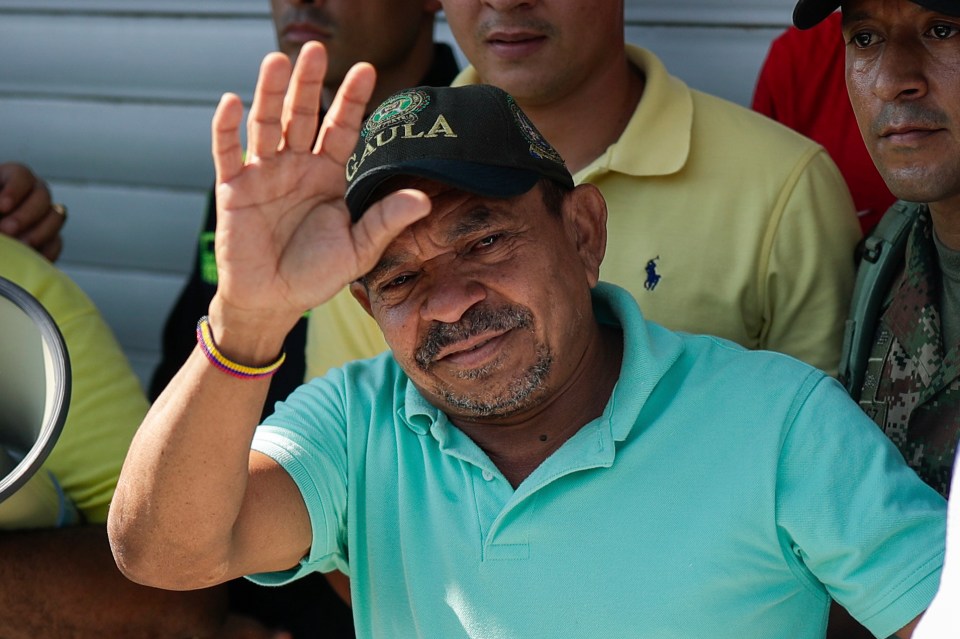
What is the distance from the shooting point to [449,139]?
1.94 metres

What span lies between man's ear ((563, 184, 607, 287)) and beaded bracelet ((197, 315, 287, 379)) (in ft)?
2.11

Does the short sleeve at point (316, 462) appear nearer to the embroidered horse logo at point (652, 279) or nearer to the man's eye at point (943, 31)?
the embroidered horse logo at point (652, 279)

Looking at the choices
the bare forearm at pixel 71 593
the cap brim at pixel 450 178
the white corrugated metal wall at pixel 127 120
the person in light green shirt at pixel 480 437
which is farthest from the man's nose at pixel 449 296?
the white corrugated metal wall at pixel 127 120

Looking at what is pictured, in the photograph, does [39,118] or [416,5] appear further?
[39,118]

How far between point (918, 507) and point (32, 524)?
1647mm

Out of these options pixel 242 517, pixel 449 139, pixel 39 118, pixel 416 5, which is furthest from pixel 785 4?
pixel 39 118

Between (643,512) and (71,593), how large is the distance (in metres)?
1.21

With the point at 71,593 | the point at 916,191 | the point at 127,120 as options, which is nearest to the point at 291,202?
the point at 916,191

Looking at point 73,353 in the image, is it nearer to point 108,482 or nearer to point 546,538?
point 108,482

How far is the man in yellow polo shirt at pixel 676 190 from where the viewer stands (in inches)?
95.3

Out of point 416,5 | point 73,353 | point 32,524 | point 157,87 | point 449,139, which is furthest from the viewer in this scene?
point 157,87

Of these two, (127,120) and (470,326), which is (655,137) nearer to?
(470,326)

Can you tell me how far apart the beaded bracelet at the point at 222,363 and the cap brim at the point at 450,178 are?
34 cm

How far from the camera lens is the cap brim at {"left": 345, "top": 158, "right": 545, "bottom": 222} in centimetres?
190
